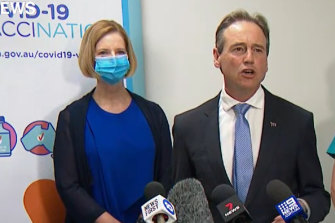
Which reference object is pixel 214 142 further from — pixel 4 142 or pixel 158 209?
pixel 4 142

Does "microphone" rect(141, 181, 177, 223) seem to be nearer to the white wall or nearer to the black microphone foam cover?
the black microphone foam cover

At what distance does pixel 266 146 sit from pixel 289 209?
20.1 inches

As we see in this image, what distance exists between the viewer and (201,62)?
2.47m

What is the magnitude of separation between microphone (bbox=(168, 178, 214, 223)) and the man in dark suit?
32 centimetres

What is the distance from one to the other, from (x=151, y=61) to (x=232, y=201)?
1.39 m

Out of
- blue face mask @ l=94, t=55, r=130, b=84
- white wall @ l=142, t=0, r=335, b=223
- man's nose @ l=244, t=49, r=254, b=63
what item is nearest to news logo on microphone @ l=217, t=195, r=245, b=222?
man's nose @ l=244, t=49, r=254, b=63

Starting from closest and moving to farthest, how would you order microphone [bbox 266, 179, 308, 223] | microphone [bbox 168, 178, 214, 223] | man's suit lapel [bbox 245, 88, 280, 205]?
microphone [bbox 266, 179, 308, 223], microphone [bbox 168, 178, 214, 223], man's suit lapel [bbox 245, 88, 280, 205]

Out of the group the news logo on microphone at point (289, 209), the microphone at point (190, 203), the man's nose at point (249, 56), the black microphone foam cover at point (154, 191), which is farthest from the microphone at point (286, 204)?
the man's nose at point (249, 56)

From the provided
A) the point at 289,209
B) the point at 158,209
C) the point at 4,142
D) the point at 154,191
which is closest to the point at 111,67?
the point at 4,142

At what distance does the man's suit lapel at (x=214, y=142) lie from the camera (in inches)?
62.4

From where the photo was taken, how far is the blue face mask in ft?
6.35

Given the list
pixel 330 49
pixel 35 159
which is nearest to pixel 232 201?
pixel 35 159

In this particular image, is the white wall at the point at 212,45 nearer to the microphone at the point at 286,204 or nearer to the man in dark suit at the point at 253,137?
the man in dark suit at the point at 253,137

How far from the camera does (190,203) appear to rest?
1.24 m
